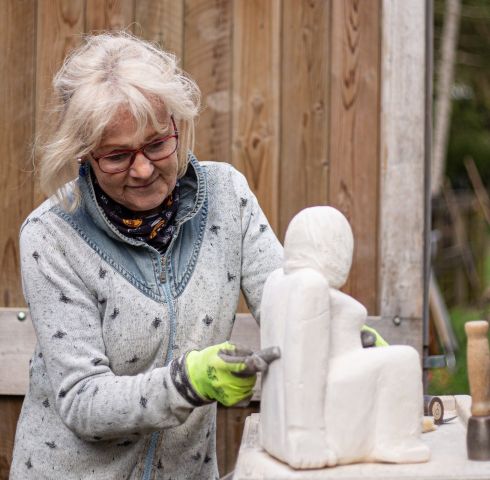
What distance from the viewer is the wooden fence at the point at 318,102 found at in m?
3.60

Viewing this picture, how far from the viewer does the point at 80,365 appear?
2314 millimetres

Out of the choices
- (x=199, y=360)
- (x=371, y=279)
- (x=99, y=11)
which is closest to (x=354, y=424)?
(x=199, y=360)

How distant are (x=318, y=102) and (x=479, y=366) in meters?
1.73

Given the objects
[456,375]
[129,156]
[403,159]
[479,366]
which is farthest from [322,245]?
[456,375]

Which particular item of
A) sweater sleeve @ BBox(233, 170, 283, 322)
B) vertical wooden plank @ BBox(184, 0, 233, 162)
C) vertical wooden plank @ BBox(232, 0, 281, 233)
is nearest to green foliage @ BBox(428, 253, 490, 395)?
vertical wooden plank @ BBox(232, 0, 281, 233)

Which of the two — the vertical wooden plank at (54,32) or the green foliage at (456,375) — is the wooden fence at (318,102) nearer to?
the vertical wooden plank at (54,32)

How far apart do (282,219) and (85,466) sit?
141 centimetres

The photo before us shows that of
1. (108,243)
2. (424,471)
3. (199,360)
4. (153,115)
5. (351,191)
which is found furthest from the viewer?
(351,191)

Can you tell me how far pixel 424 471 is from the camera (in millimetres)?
1973

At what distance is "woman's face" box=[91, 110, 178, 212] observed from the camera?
2352mm

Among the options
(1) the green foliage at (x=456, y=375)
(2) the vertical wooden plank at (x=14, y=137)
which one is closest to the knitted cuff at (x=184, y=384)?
(2) the vertical wooden plank at (x=14, y=137)

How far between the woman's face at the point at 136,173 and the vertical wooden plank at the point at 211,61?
117 cm

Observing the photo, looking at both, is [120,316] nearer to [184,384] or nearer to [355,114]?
[184,384]

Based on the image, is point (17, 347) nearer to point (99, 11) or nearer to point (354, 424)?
point (99, 11)
